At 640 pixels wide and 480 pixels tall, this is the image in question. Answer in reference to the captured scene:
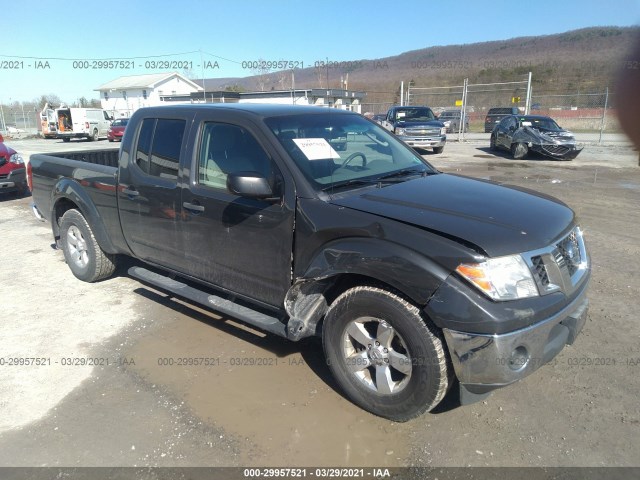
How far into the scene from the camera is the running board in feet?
11.4

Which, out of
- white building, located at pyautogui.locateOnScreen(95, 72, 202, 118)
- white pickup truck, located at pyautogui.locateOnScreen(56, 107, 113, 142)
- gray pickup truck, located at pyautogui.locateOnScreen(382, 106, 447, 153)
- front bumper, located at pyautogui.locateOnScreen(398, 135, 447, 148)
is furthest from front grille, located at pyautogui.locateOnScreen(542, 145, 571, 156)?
white building, located at pyautogui.locateOnScreen(95, 72, 202, 118)

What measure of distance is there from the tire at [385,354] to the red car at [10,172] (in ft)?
32.3

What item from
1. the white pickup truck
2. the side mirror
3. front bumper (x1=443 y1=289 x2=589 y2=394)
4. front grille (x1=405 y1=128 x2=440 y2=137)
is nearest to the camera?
front bumper (x1=443 y1=289 x2=589 y2=394)

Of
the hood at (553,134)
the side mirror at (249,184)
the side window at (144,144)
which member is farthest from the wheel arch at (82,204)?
the hood at (553,134)

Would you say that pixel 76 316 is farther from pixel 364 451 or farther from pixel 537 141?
pixel 537 141

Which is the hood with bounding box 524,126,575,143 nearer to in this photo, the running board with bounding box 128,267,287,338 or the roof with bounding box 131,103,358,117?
the roof with bounding box 131,103,358,117

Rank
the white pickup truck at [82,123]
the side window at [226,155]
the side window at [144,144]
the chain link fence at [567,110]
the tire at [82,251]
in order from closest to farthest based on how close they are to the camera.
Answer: the side window at [226,155], the side window at [144,144], the tire at [82,251], the chain link fence at [567,110], the white pickup truck at [82,123]

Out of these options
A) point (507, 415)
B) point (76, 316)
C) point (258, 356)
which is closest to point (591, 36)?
point (507, 415)

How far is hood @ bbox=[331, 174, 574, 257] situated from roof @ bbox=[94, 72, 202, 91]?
2631 inches

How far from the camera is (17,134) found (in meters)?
39.0

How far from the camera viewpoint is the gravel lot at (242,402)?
111 inches

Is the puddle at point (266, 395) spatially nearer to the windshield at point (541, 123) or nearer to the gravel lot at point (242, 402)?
the gravel lot at point (242, 402)

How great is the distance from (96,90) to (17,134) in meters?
37.2

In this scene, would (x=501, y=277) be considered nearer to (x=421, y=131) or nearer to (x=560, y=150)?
(x=560, y=150)
